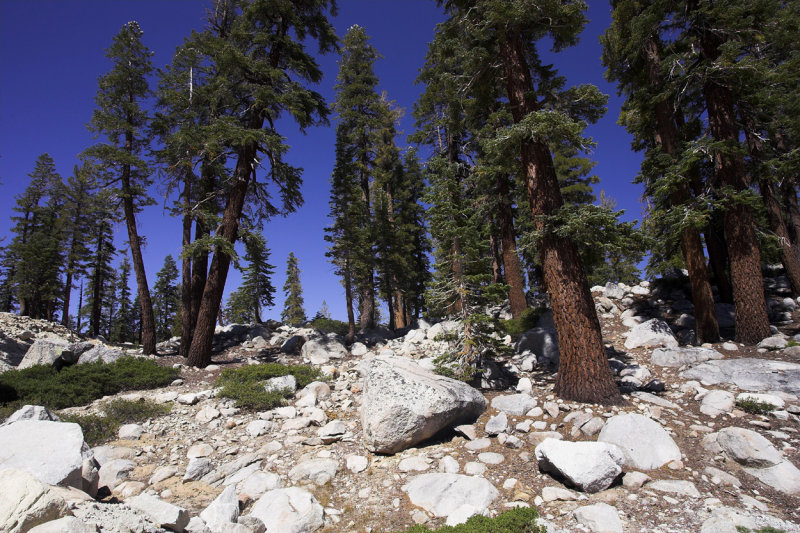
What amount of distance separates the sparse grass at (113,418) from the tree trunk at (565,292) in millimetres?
9521

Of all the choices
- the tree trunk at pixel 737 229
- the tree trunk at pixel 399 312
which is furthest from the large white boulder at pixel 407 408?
the tree trunk at pixel 399 312

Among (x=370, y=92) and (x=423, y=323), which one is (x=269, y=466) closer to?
(x=423, y=323)

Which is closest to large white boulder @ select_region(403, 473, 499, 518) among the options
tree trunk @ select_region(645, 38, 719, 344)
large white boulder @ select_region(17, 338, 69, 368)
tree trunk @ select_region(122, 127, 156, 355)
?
tree trunk @ select_region(645, 38, 719, 344)

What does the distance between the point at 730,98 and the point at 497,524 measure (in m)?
13.5

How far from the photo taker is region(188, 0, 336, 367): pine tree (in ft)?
39.6

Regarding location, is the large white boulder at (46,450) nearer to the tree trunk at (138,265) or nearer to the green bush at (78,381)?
the green bush at (78,381)

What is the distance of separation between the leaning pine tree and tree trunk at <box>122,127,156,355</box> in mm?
16309

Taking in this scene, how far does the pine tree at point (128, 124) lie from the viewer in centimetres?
1545

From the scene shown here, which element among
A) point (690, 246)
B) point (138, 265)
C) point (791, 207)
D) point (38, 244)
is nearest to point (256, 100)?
point (138, 265)

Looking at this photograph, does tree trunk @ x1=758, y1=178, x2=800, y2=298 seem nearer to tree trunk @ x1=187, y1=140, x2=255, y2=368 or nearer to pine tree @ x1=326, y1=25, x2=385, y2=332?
pine tree @ x1=326, y1=25, x2=385, y2=332

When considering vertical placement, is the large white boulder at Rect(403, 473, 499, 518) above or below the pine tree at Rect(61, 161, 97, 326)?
below

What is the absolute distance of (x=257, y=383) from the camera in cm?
910

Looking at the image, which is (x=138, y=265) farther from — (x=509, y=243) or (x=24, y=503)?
(x=509, y=243)

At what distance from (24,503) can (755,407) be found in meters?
10.2
